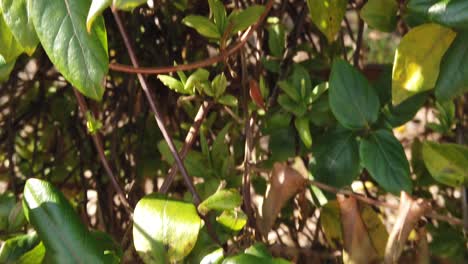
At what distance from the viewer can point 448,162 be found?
81cm

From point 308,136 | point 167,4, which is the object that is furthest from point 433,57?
point 167,4

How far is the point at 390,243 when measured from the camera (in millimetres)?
735

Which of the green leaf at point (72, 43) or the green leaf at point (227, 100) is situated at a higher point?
the green leaf at point (72, 43)

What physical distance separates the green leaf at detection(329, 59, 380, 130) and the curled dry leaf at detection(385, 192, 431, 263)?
0.12m

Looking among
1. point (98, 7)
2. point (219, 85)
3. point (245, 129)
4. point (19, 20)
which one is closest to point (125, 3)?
point (98, 7)

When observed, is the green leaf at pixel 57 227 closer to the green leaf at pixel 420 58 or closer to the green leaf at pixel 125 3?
the green leaf at pixel 125 3

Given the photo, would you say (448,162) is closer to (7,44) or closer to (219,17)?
(219,17)

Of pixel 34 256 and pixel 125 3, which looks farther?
pixel 34 256

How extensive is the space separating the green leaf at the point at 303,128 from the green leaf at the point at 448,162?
0.14m

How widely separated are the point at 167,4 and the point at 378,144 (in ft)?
1.53

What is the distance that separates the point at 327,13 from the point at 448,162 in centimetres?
23

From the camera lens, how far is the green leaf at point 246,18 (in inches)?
30.9

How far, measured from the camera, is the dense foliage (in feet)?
2.20

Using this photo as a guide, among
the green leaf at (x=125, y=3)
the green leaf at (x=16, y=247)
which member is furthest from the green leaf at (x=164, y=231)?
the green leaf at (x=125, y=3)
